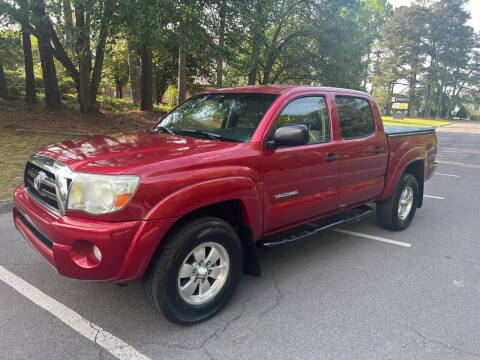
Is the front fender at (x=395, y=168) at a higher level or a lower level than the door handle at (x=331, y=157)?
lower

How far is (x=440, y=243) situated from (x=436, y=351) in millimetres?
2556

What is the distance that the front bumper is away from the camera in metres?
2.50

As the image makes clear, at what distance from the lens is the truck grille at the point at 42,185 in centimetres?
285

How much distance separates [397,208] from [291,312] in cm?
278

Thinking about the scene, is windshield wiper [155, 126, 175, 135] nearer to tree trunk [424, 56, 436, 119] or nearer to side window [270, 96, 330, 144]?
side window [270, 96, 330, 144]

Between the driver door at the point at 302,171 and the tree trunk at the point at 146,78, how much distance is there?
1344 centimetres

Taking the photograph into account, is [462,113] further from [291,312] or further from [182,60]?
[291,312]

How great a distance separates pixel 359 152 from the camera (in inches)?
172

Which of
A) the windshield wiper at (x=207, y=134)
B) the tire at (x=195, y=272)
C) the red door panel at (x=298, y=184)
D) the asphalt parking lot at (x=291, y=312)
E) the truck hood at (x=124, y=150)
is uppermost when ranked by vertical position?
the windshield wiper at (x=207, y=134)

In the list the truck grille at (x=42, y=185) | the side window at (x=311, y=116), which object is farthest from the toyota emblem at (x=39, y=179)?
the side window at (x=311, y=116)

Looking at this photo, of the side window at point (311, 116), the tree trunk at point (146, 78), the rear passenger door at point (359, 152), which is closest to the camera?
the side window at point (311, 116)

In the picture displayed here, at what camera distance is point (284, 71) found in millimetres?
17875

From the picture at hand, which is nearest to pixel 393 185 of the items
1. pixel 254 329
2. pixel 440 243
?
pixel 440 243

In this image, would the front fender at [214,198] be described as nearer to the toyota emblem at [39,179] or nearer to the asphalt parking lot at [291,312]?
the asphalt parking lot at [291,312]
